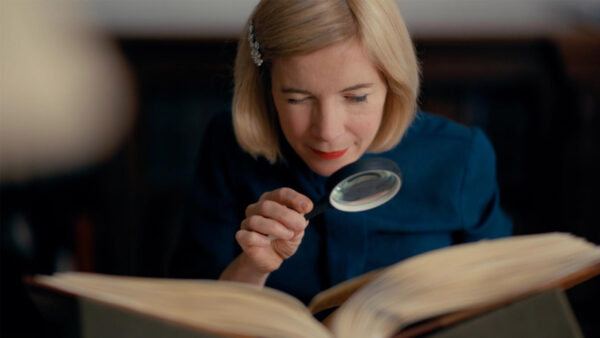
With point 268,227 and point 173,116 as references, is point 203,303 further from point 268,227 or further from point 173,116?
point 173,116

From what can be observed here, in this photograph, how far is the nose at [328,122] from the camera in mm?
689

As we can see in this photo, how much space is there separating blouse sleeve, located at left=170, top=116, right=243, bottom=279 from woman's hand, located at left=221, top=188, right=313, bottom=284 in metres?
0.15

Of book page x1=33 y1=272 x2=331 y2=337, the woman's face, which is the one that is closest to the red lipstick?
the woman's face

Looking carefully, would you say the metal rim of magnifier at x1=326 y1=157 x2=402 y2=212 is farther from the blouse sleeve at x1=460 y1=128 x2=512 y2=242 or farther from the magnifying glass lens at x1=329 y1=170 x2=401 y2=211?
the blouse sleeve at x1=460 y1=128 x2=512 y2=242

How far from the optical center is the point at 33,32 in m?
1.19

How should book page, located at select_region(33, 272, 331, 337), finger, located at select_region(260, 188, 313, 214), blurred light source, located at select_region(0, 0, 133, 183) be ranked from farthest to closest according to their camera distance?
blurred light source, located at select_region(0, 0, 133, 183) < finger, located at select_region(260, 188, 313, 214) < book page, located at select_region(33, 272, 331, 337)

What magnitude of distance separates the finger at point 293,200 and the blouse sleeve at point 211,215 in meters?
0.21

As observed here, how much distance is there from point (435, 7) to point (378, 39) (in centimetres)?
68

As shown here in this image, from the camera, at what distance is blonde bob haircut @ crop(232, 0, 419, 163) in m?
0.66

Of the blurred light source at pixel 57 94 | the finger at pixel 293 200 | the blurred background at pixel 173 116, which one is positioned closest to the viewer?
the finger at pixel 293 200

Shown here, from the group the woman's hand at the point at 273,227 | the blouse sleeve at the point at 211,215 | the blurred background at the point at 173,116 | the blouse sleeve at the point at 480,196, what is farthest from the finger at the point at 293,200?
the blurred background at the point at 173,116

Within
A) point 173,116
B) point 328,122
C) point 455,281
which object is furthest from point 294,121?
point 173,116

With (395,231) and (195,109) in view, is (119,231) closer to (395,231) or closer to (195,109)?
(195,109)

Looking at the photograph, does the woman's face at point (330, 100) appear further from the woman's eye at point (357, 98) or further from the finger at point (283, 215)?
the finger at point (283, 215)
